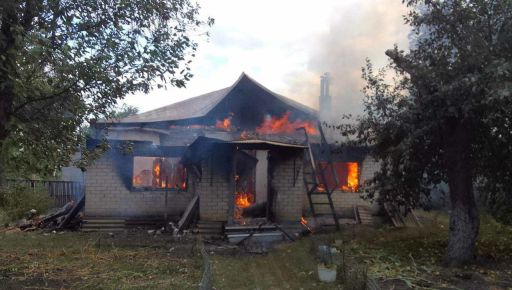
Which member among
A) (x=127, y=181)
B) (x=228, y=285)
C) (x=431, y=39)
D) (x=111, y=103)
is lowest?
(x=228, y=285)

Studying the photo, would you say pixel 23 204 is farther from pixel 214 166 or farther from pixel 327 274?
pixel 327 274

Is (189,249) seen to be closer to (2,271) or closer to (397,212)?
(2,271)

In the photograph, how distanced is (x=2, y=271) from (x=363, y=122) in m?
8.53

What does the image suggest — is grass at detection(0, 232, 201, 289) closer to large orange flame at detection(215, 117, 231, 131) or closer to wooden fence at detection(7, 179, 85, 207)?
large orange flame at detection(215, 117, 231, 131)

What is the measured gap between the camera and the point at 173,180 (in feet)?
47.8

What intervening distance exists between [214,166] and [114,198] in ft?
12.1

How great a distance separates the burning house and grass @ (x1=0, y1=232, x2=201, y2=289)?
2.14m

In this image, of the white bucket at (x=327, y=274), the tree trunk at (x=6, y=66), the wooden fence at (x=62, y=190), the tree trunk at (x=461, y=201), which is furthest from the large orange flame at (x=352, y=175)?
the tree trunk at (x=6, y=66)

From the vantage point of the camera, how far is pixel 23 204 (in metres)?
15.6

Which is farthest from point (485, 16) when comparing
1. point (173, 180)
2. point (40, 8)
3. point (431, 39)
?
point (173, 180)

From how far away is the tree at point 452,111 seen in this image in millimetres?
7895

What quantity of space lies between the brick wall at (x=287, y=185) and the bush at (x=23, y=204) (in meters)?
8.84

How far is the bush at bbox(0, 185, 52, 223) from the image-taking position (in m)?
14.7

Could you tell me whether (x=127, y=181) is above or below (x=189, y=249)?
above
